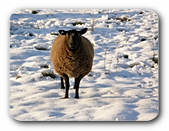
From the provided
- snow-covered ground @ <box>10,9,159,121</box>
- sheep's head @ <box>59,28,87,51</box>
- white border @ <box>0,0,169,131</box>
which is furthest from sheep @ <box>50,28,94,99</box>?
white border @ <box>0,0,169,131</box>

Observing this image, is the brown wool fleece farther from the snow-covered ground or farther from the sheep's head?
the snow-covered ground

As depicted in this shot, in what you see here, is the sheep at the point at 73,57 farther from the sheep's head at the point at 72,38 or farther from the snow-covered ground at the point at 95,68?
the snow-covered ground at the point at 95,68

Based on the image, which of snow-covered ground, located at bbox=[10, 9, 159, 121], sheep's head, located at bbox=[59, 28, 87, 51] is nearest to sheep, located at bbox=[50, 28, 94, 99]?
sheep's head, located at bbox=[59, 28, 87, 51]

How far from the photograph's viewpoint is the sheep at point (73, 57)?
4.36m

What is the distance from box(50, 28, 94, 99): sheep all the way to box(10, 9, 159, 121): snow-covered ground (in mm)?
233

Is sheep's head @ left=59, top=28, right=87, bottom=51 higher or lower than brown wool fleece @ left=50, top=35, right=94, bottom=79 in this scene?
higher

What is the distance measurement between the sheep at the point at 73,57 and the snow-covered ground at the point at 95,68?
0.76 feet

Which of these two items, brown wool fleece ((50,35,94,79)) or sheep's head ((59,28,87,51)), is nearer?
sheep's head ((59,28,87,51))

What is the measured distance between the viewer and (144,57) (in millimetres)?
5047

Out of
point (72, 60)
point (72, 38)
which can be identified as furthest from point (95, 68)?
point (72, 38)

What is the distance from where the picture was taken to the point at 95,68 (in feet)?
16.8

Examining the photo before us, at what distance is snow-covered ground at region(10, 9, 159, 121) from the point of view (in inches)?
169

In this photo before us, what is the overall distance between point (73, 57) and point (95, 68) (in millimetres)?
708
